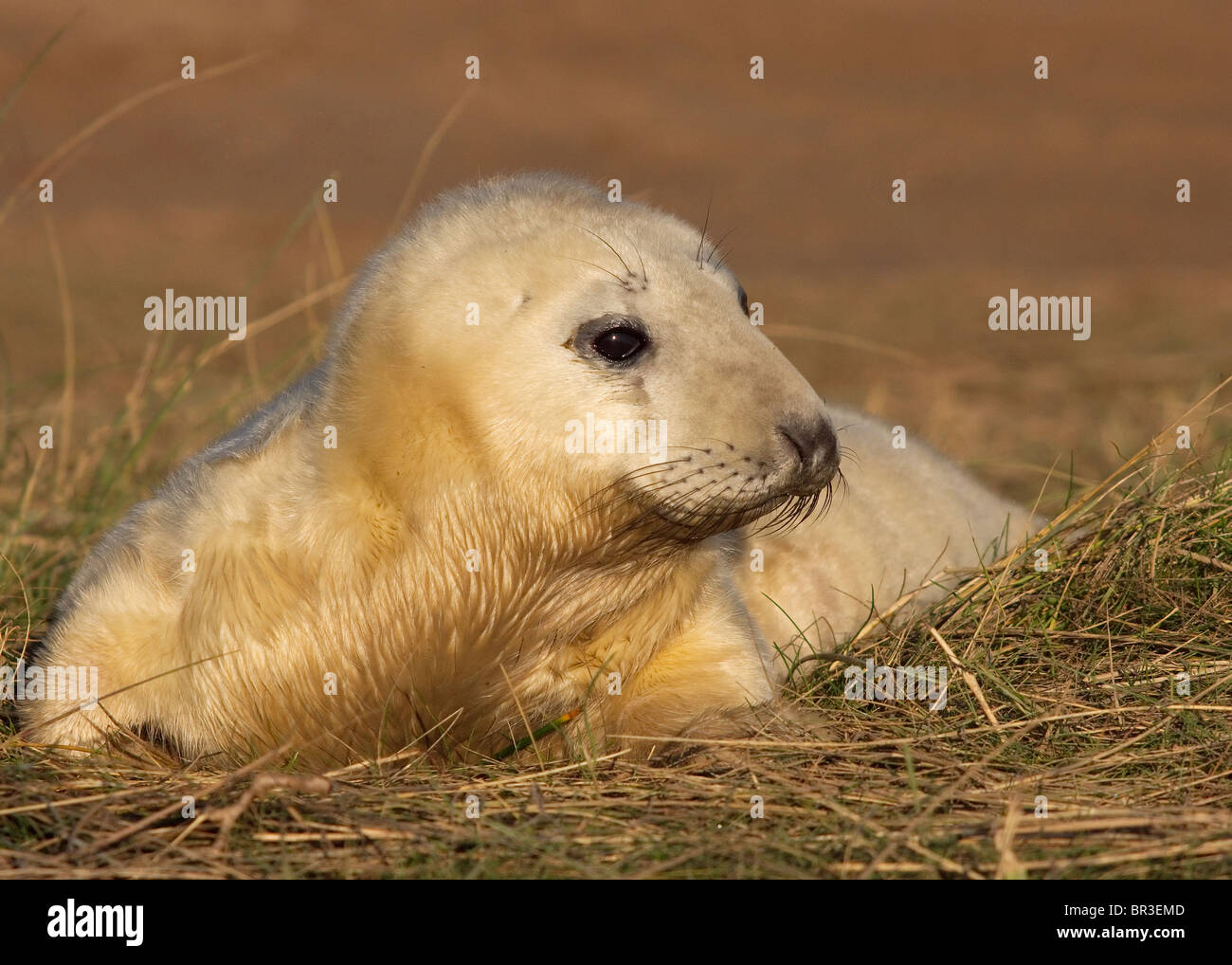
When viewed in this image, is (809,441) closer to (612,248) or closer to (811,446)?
(811,446)

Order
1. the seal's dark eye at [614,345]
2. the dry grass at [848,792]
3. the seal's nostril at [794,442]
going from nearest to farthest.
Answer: the dry grass at [848,792]
the seal's nostril at [794,442]
the seal's dark eye at [614,345]

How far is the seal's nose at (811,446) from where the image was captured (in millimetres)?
2900

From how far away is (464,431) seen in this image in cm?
300

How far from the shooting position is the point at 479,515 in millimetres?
3006

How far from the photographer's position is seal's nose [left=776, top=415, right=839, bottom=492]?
9.52 ft

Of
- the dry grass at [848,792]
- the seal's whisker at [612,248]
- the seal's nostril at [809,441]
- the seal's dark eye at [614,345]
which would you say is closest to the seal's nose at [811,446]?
the seal's nostril at [809,441]

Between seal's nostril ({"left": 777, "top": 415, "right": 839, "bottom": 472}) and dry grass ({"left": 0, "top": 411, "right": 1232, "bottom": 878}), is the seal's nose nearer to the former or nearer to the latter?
seal's nostril ({"left": 777, "top": 415, "right": 839, "bottom": 472})

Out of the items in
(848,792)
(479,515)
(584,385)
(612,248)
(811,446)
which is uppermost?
(612,248)

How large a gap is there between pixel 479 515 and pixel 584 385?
36 cm

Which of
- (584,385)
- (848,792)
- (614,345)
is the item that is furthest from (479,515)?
(848,792)

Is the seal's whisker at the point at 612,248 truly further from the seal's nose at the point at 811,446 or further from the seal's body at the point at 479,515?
the seal's nose at the point at 811,446
